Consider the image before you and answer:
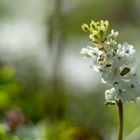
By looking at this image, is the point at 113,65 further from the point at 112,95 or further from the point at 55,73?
the point at 55,73

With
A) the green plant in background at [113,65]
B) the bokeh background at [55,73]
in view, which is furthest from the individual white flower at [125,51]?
the bokeh background at [55,73]

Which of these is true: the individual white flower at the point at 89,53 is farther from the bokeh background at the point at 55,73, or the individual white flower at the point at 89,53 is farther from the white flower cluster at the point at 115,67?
the bokeh background at the point at 55,73

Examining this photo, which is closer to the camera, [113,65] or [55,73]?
[113,65]

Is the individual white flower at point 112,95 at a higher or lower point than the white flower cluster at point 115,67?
lower

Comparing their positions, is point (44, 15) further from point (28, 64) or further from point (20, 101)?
point (20, 101)

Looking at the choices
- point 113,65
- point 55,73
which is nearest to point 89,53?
point 113,65

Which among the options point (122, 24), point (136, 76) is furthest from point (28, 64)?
point (136, 76)
